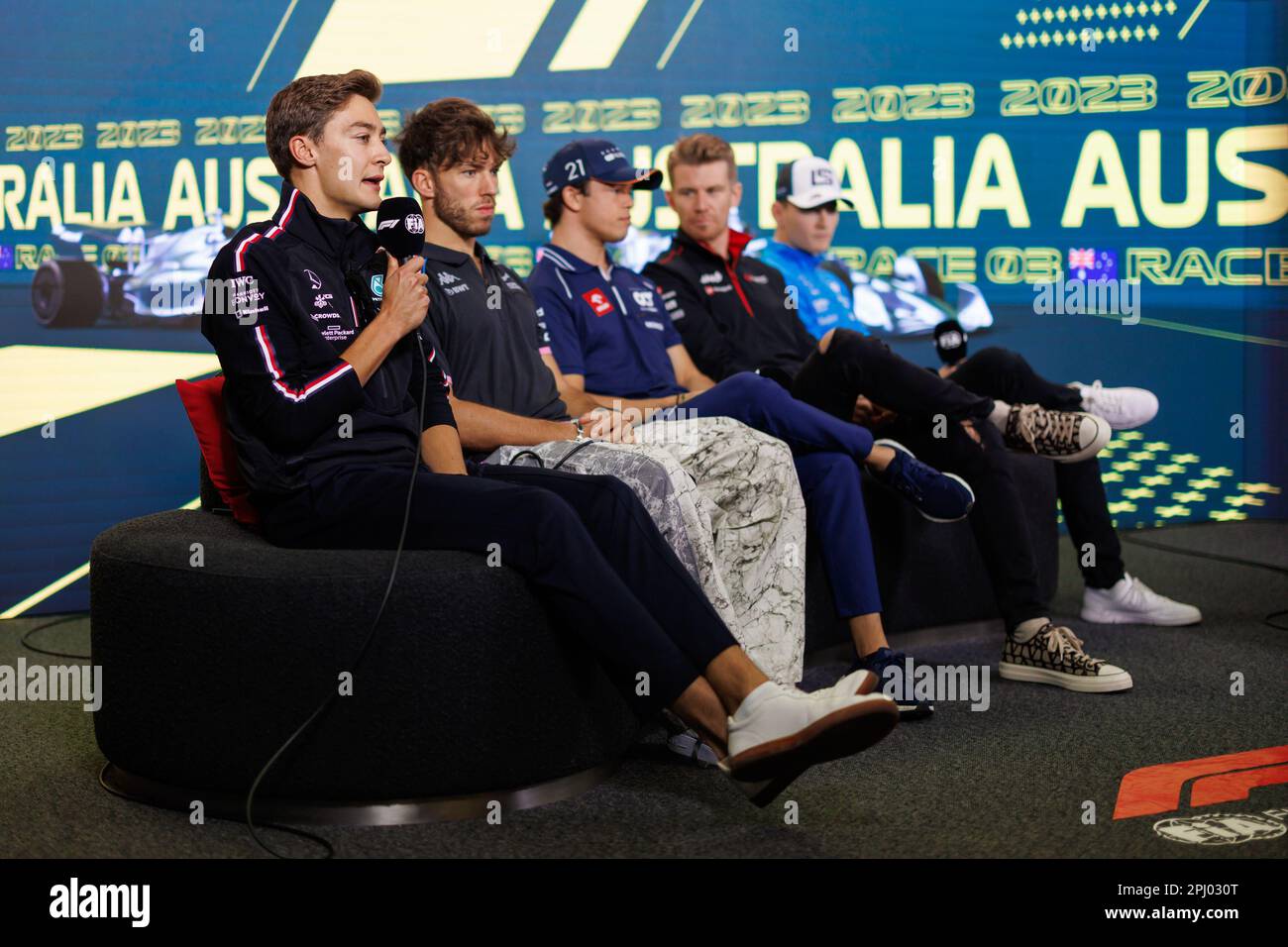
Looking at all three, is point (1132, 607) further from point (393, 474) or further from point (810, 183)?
point (393, 474)

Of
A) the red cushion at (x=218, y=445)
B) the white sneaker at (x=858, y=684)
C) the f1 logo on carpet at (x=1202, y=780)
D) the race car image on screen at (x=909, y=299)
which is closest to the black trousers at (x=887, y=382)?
the f1 logo on carpet at (x=1202, y=780)

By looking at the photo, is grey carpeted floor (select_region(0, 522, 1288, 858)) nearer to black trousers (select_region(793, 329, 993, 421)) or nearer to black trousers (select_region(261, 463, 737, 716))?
black trousers (select_region(261, 463, 737, 716))

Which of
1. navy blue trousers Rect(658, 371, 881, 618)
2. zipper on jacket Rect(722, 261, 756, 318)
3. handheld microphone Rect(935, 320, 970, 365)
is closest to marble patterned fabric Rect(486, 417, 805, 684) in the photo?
navy blue trousers Rect(658, 371, 881, 618)

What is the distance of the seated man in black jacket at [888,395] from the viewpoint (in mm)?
3273

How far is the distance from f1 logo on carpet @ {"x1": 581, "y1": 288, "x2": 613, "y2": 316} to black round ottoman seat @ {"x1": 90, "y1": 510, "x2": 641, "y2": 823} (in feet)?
4.33

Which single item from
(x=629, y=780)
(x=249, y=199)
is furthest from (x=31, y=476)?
(x=629, y=780)

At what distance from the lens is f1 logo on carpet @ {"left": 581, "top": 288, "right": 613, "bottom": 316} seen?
135 inches

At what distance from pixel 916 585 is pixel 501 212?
218cm

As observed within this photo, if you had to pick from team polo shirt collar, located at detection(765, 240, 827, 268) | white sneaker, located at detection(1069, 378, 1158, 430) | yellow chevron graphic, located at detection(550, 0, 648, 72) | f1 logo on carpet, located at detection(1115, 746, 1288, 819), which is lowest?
f1 logo on carpet, located at detection(1115, 746, 1288, 819)

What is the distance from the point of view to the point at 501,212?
488 cm

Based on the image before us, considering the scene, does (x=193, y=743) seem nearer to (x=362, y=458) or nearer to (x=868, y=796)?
(x=362, y=458)

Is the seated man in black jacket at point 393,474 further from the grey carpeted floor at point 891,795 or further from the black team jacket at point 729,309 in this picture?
the black team jacket at point 729,309

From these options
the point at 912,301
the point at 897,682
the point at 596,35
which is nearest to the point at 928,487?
the point at 897,682

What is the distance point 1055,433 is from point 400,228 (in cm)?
192
